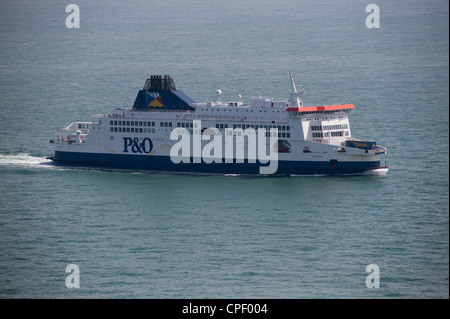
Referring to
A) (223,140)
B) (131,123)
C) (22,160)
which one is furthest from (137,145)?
(22,160)

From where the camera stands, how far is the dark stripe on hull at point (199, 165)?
269ft

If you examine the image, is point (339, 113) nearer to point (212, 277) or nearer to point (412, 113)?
point (412, 113)

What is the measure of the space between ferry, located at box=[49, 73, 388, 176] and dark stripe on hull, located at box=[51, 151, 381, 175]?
75 mm

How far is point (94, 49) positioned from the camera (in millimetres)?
169875

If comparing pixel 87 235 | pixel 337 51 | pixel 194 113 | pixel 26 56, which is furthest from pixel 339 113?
pixel 26 56

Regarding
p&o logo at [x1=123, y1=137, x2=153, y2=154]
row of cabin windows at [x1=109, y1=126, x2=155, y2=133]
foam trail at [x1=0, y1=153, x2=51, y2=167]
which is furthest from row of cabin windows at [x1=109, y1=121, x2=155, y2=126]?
foam trail at [x1=0, y1=153, x2=51, y2=167]

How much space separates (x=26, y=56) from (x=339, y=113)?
3433 inches

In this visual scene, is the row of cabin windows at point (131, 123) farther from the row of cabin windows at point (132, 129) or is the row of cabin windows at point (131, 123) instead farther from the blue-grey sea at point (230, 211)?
the blue-grey sea at point (230, 211)

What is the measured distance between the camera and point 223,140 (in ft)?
279

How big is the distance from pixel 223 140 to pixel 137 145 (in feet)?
24.9

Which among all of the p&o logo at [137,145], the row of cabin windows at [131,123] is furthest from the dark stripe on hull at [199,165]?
the row of cabin windows at [131,123]

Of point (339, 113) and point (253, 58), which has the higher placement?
point (253, 58)

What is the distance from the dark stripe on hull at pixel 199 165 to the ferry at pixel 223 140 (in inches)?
2.9

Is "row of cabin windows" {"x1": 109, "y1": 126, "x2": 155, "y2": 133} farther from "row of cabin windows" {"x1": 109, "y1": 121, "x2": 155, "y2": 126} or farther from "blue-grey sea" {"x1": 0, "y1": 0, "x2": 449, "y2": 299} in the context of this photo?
"blue-grey sea" {"x1": 0, "y1": 0, "x2": 449, "y2": 299}
